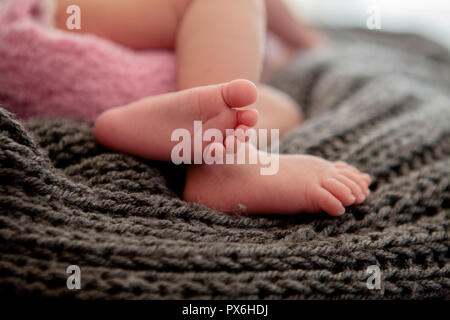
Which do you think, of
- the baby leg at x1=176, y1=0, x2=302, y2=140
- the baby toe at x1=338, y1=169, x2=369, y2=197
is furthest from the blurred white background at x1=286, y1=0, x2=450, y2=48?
the baby toe at x1=338, y1=169, x2=369, y2=197

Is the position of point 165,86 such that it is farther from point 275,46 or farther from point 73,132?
point 275,46

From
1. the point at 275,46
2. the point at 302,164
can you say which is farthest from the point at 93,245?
the point at 275,46

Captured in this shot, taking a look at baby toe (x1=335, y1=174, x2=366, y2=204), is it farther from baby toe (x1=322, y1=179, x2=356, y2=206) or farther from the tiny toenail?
the tiny toenail

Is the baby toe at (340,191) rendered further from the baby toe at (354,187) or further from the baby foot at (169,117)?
the baby foot at (169,117)

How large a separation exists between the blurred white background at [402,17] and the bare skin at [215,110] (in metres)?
1.02

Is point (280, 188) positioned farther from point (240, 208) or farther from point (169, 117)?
point (169, 117)

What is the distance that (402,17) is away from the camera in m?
1.65

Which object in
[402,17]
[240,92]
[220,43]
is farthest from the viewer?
[402,17]

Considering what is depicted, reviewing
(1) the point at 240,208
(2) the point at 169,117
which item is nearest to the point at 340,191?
(1) the point at 240,208

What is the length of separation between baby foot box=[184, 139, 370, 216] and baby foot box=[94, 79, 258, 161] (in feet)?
0.23

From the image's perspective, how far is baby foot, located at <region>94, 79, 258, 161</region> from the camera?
19.2 inches

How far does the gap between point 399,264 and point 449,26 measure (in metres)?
1.47

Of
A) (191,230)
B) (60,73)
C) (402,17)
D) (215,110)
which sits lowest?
(191,230)

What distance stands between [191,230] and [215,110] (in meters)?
0.16
